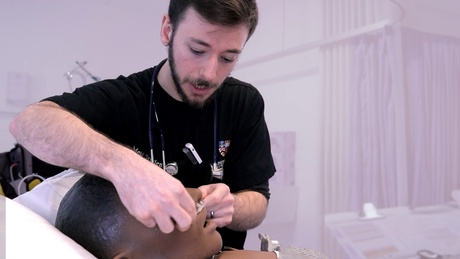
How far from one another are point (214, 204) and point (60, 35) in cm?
255

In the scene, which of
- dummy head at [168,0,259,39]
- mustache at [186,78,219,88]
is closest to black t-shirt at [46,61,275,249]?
mustache at [186,78,219,88]

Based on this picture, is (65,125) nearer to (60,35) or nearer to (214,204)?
(214,204)

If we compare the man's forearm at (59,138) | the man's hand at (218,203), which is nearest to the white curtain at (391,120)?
the man's hand at (218,203)

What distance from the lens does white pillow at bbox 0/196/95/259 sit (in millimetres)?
581

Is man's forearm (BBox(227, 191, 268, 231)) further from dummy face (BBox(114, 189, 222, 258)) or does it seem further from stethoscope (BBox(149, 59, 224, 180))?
dummy face (BBox(114, 189, 222, 258))

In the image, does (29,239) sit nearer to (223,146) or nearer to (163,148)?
(163,148)

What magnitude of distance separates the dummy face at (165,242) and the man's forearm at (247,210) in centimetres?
34

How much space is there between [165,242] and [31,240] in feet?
0.64

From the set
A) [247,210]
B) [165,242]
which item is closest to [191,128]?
[247,210]

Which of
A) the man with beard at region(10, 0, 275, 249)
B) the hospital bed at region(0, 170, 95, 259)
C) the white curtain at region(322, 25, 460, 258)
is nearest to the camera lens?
the hospital bed at region(0, 170, 95, 259)

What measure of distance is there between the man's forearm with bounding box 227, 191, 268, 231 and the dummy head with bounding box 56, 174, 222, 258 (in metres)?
0.35

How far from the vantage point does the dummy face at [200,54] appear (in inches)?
41.4

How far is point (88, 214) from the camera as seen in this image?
2.16 feet

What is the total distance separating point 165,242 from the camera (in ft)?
2.11
